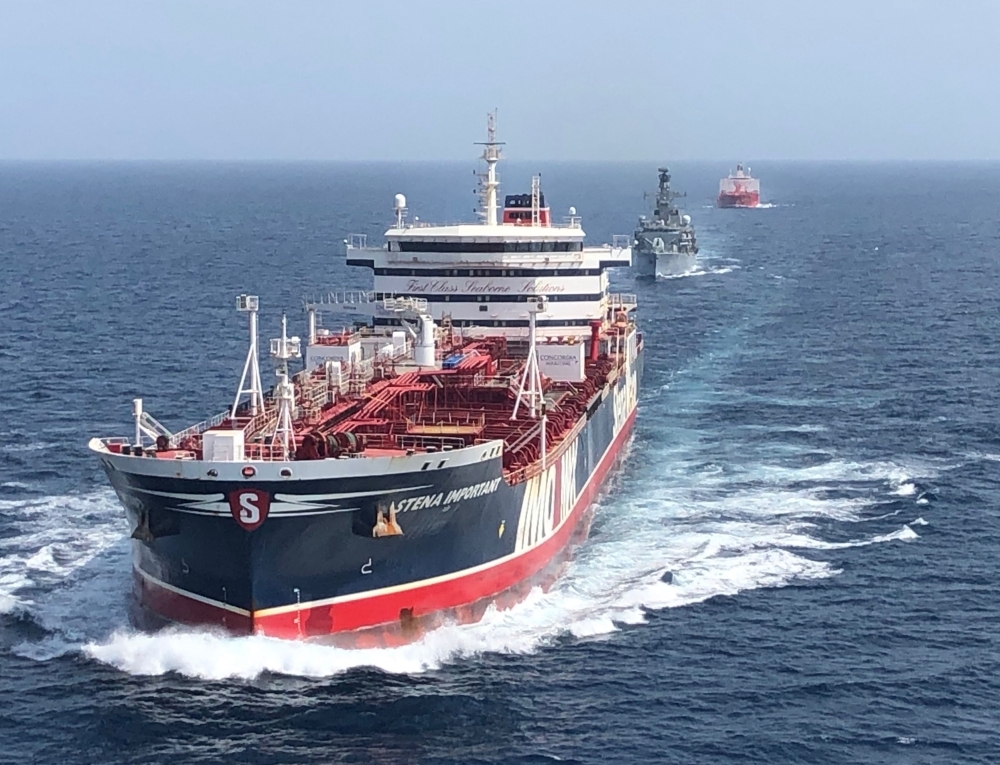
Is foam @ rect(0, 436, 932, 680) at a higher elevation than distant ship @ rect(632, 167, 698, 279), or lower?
lower

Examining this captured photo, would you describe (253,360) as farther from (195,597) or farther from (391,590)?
(391,590)

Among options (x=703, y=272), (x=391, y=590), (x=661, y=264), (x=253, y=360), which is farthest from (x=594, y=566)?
(x=703, y=272)

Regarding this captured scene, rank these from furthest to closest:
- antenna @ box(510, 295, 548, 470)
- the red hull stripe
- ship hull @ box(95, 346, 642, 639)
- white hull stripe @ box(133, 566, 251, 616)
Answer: antenna @ box(510, 295, 548, 470) → the red hull stripe → white hull stripe @ box(133, 566, 251, 616) → ship hull @ box(95, 346, 642, 639)

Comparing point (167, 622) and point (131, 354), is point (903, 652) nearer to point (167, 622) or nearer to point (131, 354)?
point (167, 622)

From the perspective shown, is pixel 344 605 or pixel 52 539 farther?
pixel 52 539

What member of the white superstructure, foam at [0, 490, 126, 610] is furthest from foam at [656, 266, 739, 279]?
foam at [0, 490, 126, 610]

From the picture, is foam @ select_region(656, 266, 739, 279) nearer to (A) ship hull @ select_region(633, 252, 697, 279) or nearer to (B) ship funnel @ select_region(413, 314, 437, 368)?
(A) ship hull @ select_region(633, 252, 697, 279)
